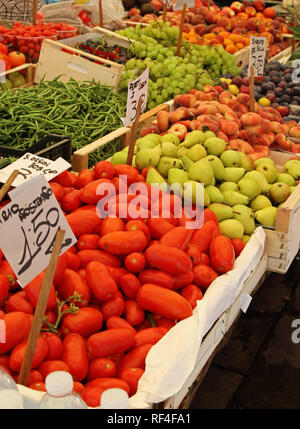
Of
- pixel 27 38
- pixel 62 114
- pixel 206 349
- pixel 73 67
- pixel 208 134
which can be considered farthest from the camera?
pixel 27 38

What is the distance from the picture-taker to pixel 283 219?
2.66 metres

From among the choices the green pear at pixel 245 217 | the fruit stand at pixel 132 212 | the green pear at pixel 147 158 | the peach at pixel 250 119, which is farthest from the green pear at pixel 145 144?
the peach at pixel 250 119

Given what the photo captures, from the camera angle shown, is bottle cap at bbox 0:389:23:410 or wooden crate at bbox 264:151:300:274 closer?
bottle cap at bbox 0:389:23:410

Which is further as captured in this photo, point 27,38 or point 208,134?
Answer: point 27,38

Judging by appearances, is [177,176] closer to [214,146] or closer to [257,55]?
[214,146]

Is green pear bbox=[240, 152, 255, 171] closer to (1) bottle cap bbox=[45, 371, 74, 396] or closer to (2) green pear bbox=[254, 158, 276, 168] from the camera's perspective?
(2) green pear bbox=[254, 158, 276, 168]

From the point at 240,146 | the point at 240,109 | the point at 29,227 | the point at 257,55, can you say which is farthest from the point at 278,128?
the point at 29,227

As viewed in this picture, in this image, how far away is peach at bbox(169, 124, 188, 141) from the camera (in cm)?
317

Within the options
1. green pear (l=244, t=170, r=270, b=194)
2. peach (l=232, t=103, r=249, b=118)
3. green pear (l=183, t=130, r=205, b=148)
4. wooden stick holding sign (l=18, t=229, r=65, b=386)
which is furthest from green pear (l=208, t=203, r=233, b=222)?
peach (l=232, t=103, r=249, b=118)

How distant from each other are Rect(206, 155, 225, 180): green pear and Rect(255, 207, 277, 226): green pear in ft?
0.90

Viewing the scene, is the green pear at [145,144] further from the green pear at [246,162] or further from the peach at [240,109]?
the peach at [240,109]

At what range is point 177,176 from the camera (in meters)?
2.64

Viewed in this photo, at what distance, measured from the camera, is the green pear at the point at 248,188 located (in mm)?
2814

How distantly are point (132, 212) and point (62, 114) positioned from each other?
1366 millimetres
